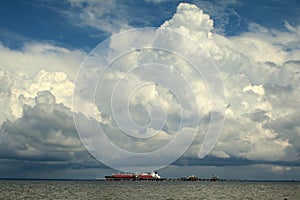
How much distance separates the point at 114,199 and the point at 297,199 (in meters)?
72.2

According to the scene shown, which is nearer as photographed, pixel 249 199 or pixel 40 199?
pixel 40 199

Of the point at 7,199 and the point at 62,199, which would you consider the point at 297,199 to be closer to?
the point at 62,199

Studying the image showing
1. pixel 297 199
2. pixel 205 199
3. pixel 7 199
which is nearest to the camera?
pixel 7 199

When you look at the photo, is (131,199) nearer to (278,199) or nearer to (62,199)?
(62,199)

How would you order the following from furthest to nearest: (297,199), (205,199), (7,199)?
(297,199)
(205,199)
(7,199)

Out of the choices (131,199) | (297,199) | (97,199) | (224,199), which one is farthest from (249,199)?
(97,199)

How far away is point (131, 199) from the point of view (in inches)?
5630

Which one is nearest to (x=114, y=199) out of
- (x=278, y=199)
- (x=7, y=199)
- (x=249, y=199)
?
(x=7, y=199)

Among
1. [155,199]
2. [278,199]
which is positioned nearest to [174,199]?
[155,199]

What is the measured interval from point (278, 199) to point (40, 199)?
88472mm

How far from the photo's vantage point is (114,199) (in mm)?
142500

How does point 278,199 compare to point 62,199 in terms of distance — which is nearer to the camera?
point 62,199

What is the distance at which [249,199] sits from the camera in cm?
15238

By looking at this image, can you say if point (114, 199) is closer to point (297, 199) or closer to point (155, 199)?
point (155, 199)
